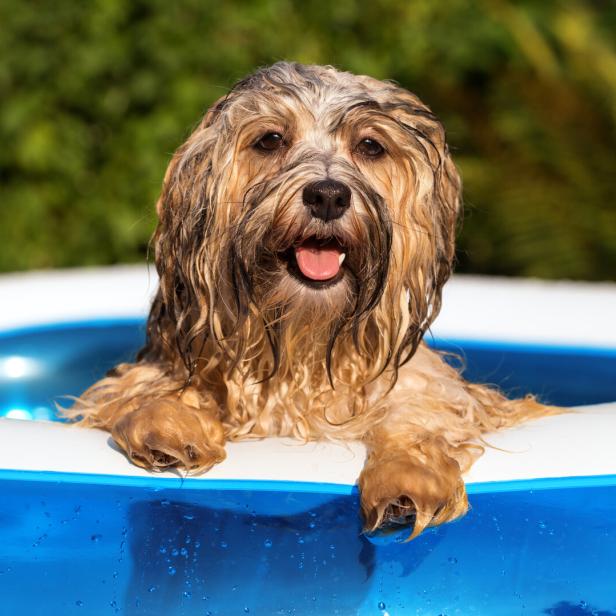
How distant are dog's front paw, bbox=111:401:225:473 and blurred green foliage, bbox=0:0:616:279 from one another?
488cm

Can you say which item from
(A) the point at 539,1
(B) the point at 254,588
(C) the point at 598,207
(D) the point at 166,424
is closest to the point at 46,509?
(D) the point at 166,424

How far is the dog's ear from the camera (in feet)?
10.9

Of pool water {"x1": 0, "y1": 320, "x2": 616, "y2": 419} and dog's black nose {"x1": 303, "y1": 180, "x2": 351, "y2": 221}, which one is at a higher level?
pool water {"x1": 0, "y1": 320, "x2": 616, "y2": 419}

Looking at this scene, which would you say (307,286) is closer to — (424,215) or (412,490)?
(424,215)

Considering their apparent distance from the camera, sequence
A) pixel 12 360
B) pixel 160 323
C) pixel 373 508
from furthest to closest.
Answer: pixel 12 360 → pixel 160 323 → pixel 373 508

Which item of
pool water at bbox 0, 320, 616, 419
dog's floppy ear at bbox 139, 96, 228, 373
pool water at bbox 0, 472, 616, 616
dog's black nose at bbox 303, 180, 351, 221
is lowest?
A: pool water at bbox 0, 472, 616, 616

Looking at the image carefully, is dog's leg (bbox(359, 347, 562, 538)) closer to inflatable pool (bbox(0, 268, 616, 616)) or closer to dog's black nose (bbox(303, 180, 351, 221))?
inflatable pool (bbox(0, 268, 616, 616))

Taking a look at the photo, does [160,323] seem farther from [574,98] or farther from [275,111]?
[574,98]

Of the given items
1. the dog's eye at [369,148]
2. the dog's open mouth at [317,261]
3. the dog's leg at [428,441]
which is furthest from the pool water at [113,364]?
the dog's open mouth at [317,261]

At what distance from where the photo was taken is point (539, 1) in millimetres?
8758

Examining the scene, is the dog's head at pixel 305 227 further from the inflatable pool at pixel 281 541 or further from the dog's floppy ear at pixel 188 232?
the inflatable pool at pixel 281 541

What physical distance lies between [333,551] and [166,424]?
21.5 inches

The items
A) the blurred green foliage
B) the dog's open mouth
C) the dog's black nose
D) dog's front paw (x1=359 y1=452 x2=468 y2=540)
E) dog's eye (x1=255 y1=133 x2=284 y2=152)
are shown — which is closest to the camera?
dog's front paw (x1=359 y1=452 x2=468 y2=540)

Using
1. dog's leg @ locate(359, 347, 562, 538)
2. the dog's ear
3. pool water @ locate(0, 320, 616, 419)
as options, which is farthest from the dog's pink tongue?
pool water @ locate(0, 320, 616, 419)
